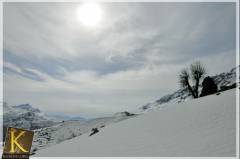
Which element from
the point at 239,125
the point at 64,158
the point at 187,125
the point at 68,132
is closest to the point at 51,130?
the point at 68,132

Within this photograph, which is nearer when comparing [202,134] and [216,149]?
[216,149]

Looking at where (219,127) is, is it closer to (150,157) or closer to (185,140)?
(185,140)

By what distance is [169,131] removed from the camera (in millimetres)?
14703

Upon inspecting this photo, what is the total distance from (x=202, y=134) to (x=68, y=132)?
1890 inches

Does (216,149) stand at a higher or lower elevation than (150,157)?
higher

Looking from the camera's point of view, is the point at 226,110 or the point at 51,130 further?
the point at 51,130

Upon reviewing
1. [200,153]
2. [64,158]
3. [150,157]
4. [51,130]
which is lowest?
[51,130]

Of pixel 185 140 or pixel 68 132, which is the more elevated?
pixel 185 140

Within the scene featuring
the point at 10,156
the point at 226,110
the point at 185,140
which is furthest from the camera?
the point at 226,110

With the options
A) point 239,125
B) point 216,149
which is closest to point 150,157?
point 216,149

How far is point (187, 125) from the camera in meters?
14.7

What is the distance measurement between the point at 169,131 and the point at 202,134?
11.0ft

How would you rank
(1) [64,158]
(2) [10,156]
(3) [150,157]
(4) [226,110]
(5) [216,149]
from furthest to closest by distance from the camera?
(4) [226,110]
(1) [64,158]
(3) [150,157]
(5) [216,149]
(2) [10,156]

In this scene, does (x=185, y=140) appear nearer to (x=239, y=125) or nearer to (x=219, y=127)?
(x=219, y=127)
